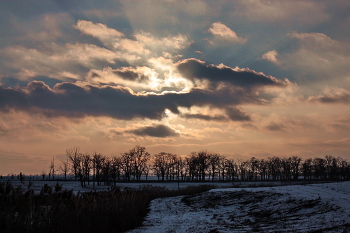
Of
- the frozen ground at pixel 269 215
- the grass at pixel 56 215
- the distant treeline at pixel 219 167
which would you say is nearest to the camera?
the grass at pixel 56 215

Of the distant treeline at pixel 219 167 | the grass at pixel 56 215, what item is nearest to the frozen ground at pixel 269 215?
the grass at pixel 56 215

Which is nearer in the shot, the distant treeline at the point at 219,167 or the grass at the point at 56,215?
the grass at the point at 56,215

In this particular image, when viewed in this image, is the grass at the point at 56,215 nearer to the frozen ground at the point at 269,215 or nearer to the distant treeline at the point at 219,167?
the frozen ground at the point at 269,215

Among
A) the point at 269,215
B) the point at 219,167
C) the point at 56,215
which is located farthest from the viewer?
the point at 219,167

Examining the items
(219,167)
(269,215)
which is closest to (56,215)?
(269,215)

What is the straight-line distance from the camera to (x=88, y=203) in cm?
1588

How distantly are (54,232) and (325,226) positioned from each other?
475 inches

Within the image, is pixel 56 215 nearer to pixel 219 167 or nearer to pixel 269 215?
pixel 269 215

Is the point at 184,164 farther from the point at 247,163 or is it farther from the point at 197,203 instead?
the point at 197,203

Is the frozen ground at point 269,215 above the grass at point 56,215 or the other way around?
the other way around

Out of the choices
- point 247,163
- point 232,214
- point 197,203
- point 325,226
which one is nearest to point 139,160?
point 247,163

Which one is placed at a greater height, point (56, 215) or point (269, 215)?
point (56, 215)

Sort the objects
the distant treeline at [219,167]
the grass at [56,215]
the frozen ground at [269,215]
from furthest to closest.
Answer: the distant treeline at [219,167] < the frozen ground at [269,215] < the grass at [56,215]

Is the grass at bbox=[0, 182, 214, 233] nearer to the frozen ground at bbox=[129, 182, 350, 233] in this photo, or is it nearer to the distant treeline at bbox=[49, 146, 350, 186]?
the frozen ground at bbox=[129, 182, 350, 233]
